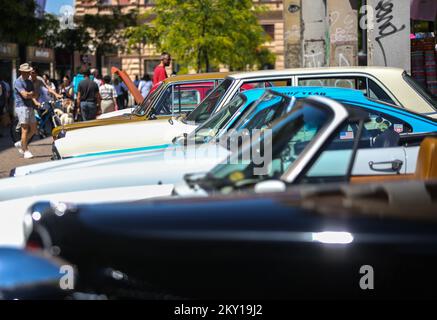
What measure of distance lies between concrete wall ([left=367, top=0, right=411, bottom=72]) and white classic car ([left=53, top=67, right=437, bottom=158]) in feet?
12.6

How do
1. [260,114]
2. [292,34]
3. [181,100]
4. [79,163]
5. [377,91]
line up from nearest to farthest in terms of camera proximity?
[79,163], [260,114], [377,91], [181,100], [292,34]

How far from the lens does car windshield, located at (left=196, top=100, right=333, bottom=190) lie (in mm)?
4047

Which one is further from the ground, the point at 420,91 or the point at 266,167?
the point at 420,91

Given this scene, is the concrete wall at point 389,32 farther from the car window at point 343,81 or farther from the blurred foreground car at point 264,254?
the blurred foreground car at point 264,254

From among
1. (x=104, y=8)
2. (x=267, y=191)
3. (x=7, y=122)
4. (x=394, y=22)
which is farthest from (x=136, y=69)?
(x=267, y=191)

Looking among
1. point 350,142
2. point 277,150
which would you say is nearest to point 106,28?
point 350,142

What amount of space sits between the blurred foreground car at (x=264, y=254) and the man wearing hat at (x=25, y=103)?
12406 mm

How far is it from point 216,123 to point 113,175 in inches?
91.9

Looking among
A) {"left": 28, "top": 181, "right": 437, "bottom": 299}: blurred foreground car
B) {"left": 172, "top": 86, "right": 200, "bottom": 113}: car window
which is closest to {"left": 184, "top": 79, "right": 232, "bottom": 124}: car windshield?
{"left": 172, "top": 86, "right": 200, "bottom": 113}: car window

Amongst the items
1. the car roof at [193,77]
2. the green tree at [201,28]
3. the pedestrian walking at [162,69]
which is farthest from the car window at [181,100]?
the green tree at [201,28]

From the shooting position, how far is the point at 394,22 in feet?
41.4

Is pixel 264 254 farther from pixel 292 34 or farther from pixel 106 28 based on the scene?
pixel 106 28

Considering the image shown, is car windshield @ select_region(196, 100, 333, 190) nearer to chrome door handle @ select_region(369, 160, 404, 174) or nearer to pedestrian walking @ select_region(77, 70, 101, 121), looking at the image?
chrome door handle @ select_region(369, 160, 404, 174)

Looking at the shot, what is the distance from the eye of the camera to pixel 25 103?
15.2m
